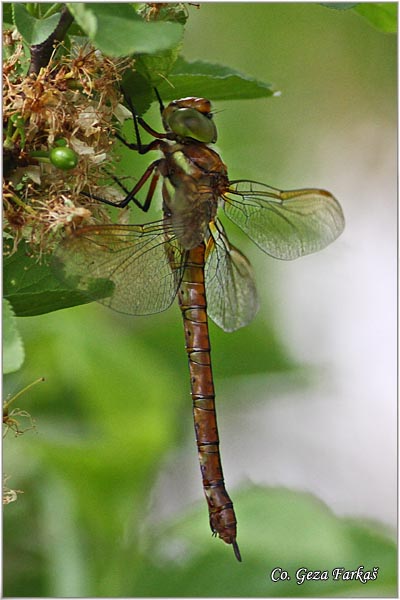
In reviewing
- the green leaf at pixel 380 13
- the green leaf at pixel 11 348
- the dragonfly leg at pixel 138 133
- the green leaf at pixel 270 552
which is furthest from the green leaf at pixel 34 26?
the green leaf at pixel 270 552

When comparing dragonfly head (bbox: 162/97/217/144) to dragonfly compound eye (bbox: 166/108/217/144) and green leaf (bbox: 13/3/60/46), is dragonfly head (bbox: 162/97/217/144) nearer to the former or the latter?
dragonfly compound eye (bbox: 166/108/217/144)

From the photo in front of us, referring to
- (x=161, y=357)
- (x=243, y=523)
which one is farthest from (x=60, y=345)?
(x=243, y=523)

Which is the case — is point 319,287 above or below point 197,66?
below

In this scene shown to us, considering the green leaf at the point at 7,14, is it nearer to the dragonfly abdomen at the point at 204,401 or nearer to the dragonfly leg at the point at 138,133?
the dragonfly leg at the point at 138,133

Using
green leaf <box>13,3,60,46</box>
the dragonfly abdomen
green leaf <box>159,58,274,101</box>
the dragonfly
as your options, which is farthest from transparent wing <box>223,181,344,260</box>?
green leaf <box>13,3,60,46</box>

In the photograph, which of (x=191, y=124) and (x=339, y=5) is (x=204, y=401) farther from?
(x=339, y=5)

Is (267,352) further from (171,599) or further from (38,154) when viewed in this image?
(38,154)

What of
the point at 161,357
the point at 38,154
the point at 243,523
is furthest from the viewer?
the point at 161,357
